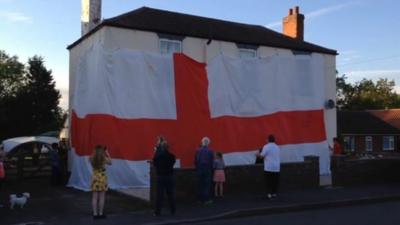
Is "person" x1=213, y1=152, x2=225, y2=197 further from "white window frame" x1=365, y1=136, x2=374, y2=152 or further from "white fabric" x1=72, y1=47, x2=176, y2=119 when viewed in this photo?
"white window frame" x1=365, y1=136, x2=374, y2=152

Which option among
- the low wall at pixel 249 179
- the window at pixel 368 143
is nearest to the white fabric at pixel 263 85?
the low wall at pixel 249 179

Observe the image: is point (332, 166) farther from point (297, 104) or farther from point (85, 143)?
point (85, 143)

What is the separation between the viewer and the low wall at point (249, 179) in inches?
591

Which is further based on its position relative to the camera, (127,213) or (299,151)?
(299,151)

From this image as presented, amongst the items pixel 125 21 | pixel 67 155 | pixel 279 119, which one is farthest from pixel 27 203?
pixel 279 119

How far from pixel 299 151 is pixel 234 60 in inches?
177

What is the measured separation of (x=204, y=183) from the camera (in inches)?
581

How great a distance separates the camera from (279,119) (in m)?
21.9

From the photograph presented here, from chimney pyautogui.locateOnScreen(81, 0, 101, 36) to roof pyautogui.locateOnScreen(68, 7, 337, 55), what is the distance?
1131 millimetres

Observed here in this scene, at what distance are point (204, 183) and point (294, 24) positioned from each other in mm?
18920

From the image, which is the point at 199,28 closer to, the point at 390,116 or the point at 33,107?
the point at 33,107

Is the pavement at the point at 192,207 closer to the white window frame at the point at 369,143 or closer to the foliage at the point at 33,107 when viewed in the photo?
the white window frame at the point at 369,143

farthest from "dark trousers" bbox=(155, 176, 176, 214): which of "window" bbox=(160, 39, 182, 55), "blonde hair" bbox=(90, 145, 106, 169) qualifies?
"window" bbox=(160, 39, 182, 55)

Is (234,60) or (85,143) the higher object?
(234,60)
